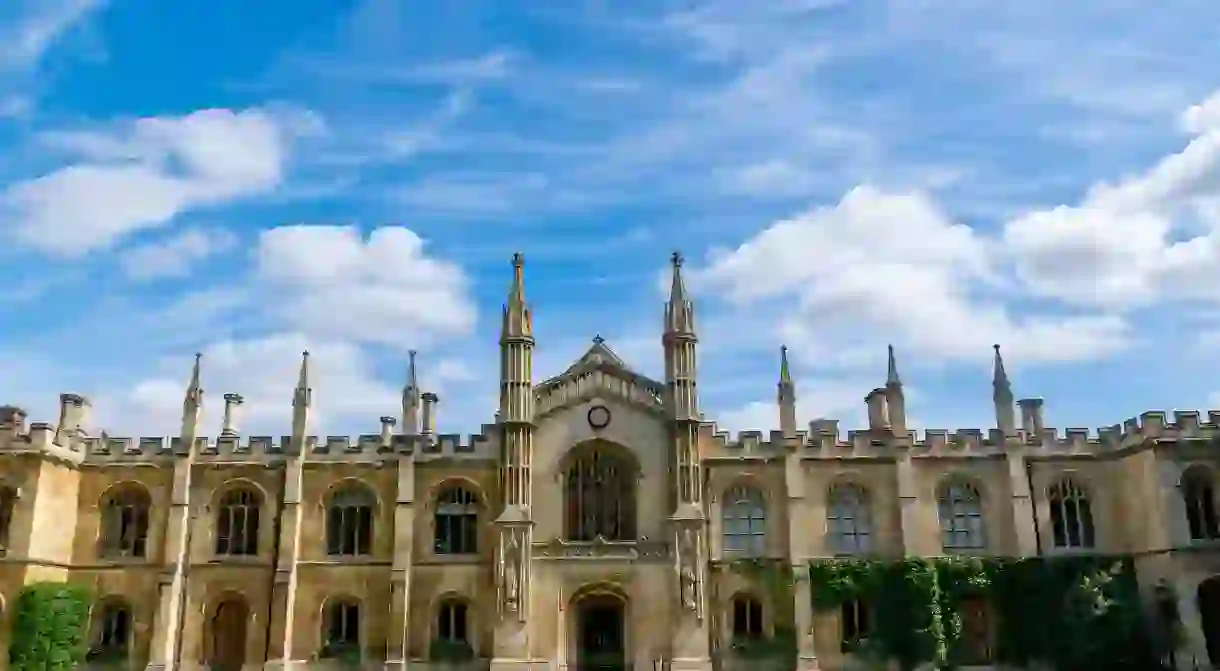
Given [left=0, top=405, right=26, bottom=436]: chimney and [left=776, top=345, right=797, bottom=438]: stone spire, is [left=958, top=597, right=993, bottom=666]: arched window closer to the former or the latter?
[left=776, top=345, right=797, bottom=438]: stone spire

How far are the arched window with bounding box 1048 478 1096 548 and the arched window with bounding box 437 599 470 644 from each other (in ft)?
71.5

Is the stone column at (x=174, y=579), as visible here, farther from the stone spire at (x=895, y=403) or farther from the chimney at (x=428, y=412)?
the stone spire at (x=895, y=403)

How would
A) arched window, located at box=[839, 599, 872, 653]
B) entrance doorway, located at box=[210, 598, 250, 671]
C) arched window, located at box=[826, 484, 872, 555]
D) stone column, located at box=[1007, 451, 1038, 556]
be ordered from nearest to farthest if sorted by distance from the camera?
arched window, located at box=[839, 599, 872, 653] → stone column, located at box=[1007, 451, 1038, 556] → entrance doorway, located at box=[210, 598, 250, 671] → arched window, located at box=[826, 484, 872, 555]

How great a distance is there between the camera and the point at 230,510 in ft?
118

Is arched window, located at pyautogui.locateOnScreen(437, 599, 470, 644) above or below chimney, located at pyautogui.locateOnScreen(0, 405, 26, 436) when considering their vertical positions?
below

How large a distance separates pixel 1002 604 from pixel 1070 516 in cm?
443

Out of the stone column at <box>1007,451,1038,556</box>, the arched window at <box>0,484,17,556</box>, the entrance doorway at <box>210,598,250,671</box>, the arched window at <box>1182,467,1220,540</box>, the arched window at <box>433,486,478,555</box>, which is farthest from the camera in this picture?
the arched window at <box>433,486,478,555</box>

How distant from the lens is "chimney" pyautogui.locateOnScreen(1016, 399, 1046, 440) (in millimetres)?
36969

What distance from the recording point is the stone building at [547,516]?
33.4 m

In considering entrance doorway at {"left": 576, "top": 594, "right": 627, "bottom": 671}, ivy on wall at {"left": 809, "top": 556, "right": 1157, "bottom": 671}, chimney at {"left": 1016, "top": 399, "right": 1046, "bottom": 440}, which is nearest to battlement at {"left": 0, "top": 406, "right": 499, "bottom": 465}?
entrance doorway at {"left": 576, "top": 594, "right": 627, "bottom": 671}

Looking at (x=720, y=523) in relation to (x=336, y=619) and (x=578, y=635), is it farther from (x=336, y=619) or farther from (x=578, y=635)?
(x=336, y=619)

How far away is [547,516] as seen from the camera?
34656 mm

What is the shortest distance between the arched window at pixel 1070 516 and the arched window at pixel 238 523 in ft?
97.4

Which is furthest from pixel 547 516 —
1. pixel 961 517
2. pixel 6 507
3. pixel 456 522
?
pixel 6 507
